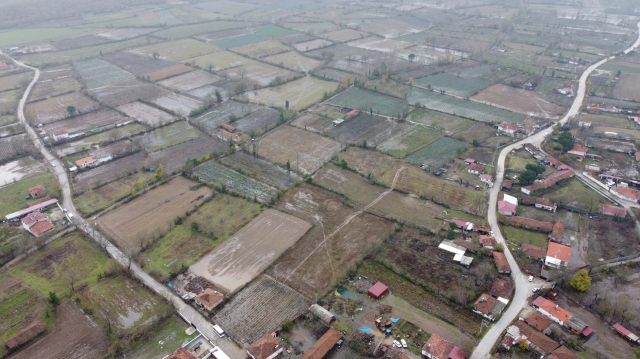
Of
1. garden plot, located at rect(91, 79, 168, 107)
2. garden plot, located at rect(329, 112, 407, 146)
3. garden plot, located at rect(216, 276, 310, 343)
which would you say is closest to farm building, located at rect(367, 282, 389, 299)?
garden plot, located at rect(216, 276, 310, 343)

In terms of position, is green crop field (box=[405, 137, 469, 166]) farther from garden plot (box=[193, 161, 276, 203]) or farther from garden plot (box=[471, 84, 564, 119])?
garden plot (box=[193, 161, 276, 203])

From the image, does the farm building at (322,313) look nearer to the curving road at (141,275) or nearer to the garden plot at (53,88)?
the curving road at (141,275)

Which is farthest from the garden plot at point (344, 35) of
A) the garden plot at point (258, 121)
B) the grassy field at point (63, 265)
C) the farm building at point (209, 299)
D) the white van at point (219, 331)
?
the white van at point (219, 331)

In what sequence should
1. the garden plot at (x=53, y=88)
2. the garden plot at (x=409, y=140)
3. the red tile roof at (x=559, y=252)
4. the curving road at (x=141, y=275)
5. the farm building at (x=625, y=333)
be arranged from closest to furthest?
the farm building at (x=625, y=333), the curving road at (x=141, y=275), the red tile roof at (x=559, y=252), the garden plot at (x=409, y=140), the garden plot at (x=53, y=88)

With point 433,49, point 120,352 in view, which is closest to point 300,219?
point 120,352

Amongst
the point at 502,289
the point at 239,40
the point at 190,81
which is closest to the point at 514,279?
the point at 502,289

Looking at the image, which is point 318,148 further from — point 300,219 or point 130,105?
point 130,105
